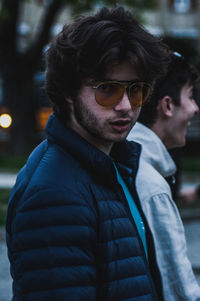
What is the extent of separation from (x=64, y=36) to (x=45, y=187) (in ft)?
1.87

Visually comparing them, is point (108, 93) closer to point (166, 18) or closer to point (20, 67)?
→ point (20, 67)

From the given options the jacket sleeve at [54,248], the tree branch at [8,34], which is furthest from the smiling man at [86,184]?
the tree branch at [8,34]

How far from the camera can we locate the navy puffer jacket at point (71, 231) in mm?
1647

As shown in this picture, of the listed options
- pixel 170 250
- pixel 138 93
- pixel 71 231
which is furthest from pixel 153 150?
pixel 71 231

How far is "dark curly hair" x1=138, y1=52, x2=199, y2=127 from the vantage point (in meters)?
3.04

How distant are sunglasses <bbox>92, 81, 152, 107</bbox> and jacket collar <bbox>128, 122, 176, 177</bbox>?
70 cm

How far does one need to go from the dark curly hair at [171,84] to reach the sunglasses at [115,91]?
96cm

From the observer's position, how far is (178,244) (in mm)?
2270

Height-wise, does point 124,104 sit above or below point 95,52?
below

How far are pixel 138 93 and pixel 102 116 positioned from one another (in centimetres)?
17

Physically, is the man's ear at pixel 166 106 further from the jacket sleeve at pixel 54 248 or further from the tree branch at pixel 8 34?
the tree branch at pixel 8 34

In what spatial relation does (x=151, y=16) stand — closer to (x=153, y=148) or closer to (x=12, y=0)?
(x=12, y=0)

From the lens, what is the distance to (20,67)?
59.0 ft

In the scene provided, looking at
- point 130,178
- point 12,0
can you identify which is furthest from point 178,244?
point 12,0
